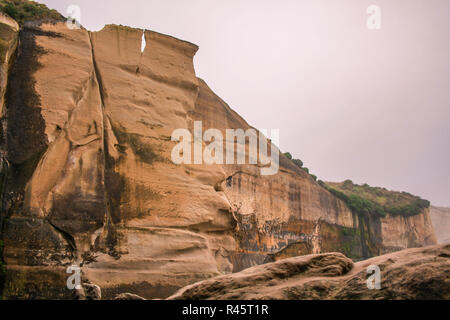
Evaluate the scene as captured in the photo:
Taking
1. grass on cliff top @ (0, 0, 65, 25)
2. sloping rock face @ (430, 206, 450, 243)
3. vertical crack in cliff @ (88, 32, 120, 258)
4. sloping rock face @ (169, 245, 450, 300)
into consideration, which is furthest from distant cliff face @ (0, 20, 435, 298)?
sloping rock face @ (430, 206, 450, 243)

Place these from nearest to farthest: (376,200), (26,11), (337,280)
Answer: (337,280) < (26,11) < (376,200)

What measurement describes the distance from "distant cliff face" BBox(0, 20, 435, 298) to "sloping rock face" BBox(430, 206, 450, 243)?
6599 centimetres

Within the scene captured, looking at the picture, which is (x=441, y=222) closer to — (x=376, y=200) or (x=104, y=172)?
(x=376, y=200)

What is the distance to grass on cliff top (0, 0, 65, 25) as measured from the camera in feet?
30.1

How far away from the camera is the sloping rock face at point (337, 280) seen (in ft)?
12.5

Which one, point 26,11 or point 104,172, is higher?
point 26,11

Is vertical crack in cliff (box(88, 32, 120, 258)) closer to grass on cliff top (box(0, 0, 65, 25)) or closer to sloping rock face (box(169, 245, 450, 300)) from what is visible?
grass on cliff top (box(0, 0, 65, 25))

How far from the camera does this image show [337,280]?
15.3ft

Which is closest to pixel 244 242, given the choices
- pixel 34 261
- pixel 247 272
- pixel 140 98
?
pixel 140 98

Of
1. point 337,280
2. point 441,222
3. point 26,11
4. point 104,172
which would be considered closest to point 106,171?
point 104,172

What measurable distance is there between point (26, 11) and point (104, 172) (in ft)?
13.3

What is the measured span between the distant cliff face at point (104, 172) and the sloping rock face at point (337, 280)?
3683mm

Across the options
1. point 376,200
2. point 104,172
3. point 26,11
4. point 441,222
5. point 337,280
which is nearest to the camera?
point 337,280

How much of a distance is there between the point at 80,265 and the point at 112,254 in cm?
70
